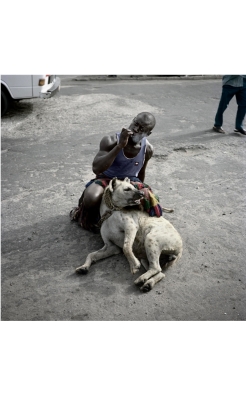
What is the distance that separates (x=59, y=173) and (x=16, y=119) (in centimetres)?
271

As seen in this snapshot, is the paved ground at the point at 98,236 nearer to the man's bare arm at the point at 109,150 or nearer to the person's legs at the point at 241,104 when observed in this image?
the person's legs at the point at 241,104

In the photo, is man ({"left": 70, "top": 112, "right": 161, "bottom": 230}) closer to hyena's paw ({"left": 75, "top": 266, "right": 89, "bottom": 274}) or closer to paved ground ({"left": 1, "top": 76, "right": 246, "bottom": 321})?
paved ground ({"left": 1, "top": 76, "right": 246, "bottom": 321})

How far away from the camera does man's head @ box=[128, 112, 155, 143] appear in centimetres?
378

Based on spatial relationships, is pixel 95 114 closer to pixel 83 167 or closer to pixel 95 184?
pixel 83 167

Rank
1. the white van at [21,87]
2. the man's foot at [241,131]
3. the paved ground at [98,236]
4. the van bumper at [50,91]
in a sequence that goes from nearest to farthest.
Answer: the paved ground at [98,236] < the white van at [21,87] < the man's foot at [241,131] < the van bumper at [50,91]

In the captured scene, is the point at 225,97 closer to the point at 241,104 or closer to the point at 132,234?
the point at 241,104

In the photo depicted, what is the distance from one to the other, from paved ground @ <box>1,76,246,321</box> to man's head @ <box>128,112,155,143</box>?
114 centimetres

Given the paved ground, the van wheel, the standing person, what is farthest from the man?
the van wheel

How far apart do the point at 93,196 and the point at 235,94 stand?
4.54 metres

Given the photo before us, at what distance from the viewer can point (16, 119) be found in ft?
25.9

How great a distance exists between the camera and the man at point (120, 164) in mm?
3828

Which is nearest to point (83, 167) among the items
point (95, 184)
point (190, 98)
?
point (95, 184)

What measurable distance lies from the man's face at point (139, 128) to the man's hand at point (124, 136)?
0.56ft

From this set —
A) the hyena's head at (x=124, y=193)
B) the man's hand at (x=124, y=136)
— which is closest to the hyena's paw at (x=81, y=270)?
the hyena's head at (x=124, y=193)
